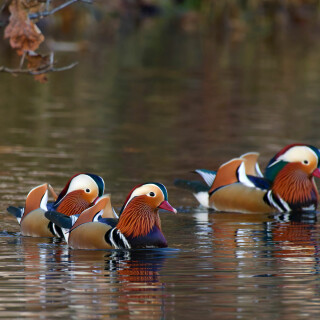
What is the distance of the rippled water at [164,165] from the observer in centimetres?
802

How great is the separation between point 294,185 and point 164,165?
2731 millimetres

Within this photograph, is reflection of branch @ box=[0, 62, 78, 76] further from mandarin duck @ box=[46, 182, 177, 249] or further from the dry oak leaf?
mandarin duck @ box=[46, 182, 177, 249]

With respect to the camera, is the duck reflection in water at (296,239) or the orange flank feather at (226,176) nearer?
the duck reflection in water at (296,239)

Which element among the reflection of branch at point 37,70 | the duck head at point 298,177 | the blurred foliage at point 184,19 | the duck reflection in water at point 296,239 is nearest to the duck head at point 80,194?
the reflection of branch at point 37,70

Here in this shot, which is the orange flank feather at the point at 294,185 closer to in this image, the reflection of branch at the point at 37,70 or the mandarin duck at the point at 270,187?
the mandarin duck at the point at 270,187

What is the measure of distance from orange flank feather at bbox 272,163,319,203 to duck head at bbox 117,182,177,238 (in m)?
2.91

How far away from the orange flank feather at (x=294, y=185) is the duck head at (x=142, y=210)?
9.53 ft

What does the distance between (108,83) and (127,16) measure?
23.9 m

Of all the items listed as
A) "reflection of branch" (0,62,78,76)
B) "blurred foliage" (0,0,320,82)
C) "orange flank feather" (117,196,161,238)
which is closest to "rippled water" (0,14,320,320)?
"orange flank feather" (117,196,161,238)

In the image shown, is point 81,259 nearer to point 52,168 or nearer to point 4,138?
point 52,168

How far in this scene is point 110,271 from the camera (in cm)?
897

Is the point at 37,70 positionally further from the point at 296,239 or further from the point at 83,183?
the point at 296,239

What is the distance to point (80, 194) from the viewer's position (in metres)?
10.6

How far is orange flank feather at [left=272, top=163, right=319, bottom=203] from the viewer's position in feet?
40.5
